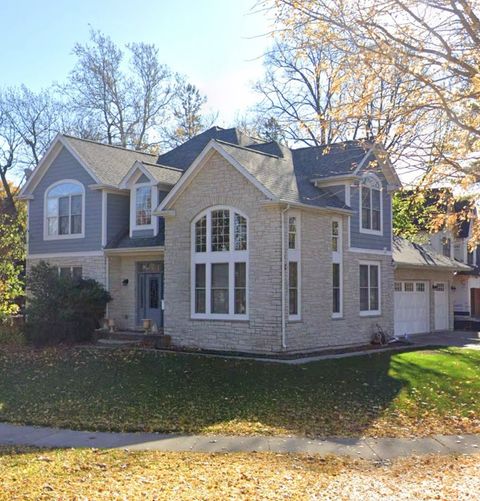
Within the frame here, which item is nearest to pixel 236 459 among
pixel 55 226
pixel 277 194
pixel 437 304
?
pixel 277 194

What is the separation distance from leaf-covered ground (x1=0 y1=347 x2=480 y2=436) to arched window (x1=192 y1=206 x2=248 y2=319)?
6.69 feet

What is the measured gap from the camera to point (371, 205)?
73.5ft

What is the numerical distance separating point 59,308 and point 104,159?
7177 mm

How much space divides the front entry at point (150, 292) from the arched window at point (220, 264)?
348cm

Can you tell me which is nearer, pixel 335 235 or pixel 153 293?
pixel 335 235

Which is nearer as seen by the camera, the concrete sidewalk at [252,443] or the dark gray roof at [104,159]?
the concrete sidewalk at [252,443]

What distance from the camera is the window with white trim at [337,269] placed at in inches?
794

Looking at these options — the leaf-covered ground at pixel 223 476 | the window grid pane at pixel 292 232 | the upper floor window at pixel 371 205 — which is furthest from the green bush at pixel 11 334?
the leaf-covered ground at pixel 223 476

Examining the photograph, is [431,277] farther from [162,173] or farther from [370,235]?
[162,173]

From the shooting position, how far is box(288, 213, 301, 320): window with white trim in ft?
59.0

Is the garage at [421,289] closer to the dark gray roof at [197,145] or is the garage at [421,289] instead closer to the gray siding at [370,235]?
the gray siding at [370,235]

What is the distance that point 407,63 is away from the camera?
9.48 metres

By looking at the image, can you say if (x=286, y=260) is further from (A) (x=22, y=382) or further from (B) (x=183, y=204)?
(A) (x=22, y=382)

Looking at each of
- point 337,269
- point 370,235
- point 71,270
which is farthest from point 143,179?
point 370,235
